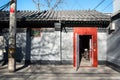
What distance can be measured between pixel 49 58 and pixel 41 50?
0.75m

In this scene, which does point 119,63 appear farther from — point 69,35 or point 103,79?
point 69,35

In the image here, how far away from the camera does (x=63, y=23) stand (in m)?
13.9

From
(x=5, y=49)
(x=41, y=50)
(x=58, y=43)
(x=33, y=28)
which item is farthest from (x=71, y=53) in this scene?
(x=5, y=49)

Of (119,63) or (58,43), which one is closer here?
(119,63)

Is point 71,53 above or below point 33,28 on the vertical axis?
below

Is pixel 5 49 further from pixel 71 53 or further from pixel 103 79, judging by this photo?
pixel 103 79

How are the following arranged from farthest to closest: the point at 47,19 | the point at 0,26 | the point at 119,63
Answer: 1. the point at 0,26
2. the point at 47,19
3. the point at 119,63

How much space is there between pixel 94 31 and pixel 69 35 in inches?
65.0

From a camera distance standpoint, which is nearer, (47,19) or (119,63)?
(119,63)

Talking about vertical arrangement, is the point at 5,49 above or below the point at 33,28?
below

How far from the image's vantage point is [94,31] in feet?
46.2

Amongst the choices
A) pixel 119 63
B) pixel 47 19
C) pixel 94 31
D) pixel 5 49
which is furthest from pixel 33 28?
pixel 119 63

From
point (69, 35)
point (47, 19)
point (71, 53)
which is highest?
point (47, 19)

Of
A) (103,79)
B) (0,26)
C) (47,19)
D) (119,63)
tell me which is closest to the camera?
(103,79)
